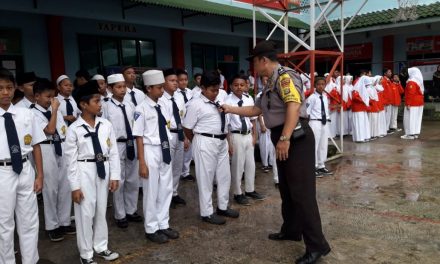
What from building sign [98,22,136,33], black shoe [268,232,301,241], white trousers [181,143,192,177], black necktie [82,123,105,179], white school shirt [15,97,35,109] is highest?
Result: building sign [98,22,136,33]

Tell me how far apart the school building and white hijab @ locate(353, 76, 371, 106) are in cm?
439

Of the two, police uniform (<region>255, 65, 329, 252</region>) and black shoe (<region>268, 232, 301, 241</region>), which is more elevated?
police uniform (<region>255, 65, 329, 252</region>)

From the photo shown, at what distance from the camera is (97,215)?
3439 mm

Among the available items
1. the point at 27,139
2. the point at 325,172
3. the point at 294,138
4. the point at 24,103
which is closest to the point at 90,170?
the point at 27,139

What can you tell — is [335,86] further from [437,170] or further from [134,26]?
[134,26]

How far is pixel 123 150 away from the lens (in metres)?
4.50

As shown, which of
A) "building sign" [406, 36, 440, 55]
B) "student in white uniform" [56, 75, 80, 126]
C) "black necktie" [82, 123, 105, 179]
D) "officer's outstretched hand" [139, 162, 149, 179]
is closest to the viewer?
"black necktie" [82, 123, 105, 179]

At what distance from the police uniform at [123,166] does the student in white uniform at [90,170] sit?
869mm

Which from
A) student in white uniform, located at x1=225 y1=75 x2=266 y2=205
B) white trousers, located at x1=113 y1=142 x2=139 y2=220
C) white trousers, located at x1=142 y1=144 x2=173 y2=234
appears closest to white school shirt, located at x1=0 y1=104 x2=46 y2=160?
white trousers, located at x1=142 y1=144 x2=173 y2=234

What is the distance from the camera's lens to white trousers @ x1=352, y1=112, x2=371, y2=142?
980 cm

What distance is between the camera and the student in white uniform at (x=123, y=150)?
173 inches

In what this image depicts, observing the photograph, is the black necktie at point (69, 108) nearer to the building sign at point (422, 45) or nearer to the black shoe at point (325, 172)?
the black shoe at point (325, 172)

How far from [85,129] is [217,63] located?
11651 millimetres

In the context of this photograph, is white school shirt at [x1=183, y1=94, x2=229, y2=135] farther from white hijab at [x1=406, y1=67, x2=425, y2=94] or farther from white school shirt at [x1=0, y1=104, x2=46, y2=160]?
white hijab at [x1=406, y1=67, x2=425, y2=94]
